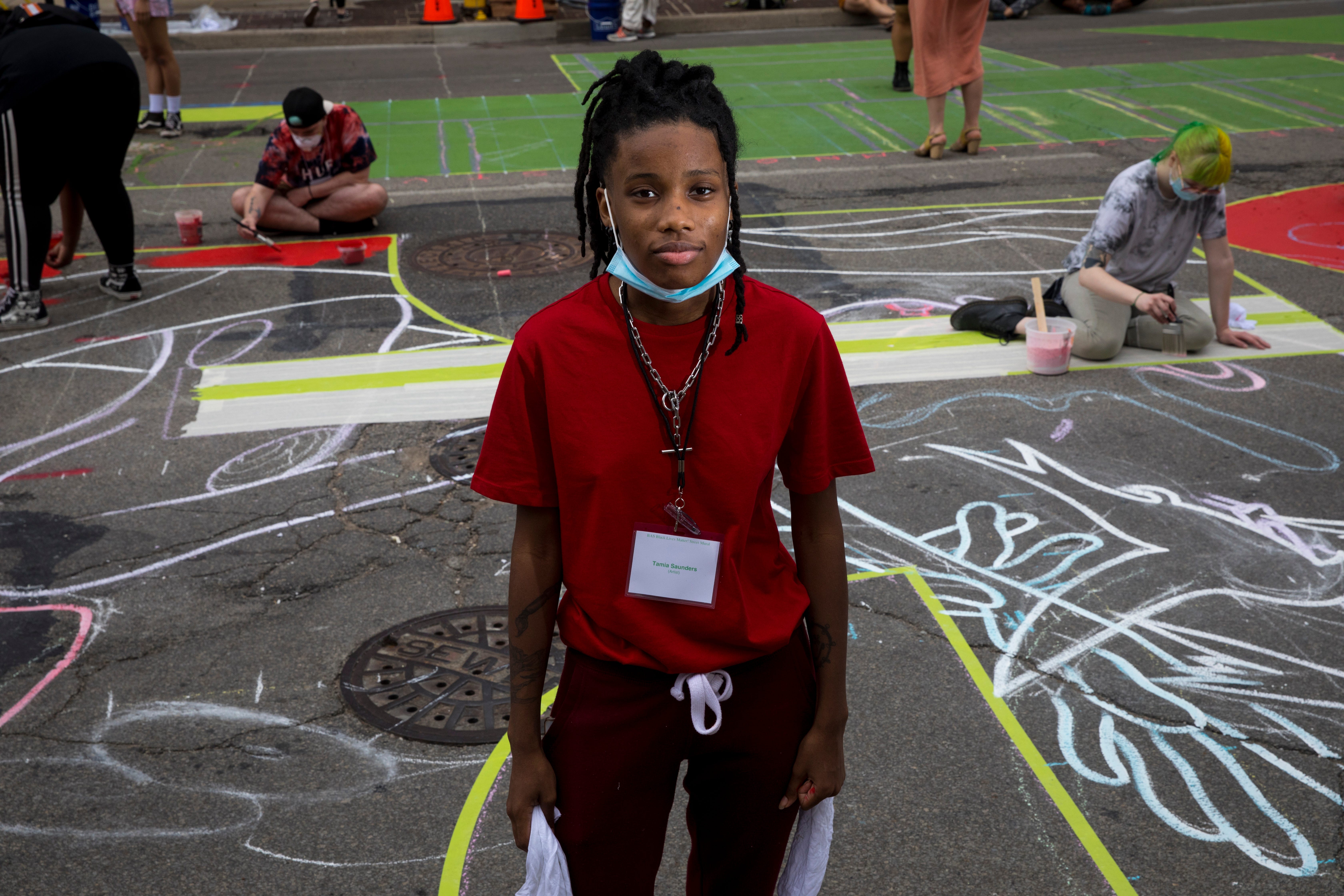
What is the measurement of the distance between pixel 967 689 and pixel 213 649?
7.97 ft

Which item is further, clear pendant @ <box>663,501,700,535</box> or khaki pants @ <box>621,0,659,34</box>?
khaki pants @ <box>621,0,659,34</box>

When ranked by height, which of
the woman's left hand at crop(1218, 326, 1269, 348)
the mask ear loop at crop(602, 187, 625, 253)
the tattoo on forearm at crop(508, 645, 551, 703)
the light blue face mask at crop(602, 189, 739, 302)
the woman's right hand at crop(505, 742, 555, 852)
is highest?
the mask ear loop at crop(602, 187, 625, 253)

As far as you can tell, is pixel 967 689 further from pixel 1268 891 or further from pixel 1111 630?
pixel 1268 891

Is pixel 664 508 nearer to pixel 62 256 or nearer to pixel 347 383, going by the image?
pixel 347 383

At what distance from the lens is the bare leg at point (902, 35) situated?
12.5 meters

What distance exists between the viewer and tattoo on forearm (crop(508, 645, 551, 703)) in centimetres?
198

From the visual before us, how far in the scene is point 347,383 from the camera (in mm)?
5949

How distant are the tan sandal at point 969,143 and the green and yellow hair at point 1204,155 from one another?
A: 4.86 metres

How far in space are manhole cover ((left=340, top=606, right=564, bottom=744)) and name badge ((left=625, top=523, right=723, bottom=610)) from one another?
1.57m

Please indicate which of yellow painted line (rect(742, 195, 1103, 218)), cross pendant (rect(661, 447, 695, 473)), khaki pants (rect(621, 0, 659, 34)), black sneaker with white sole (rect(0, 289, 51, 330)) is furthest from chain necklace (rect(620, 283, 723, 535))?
khaki pants (rect(621, 0, 659, 34))

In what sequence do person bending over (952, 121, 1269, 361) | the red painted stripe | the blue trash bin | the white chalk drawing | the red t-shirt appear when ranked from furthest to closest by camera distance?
the blue trash bin
person bending over (952, 121, 1269, 361)
the red painted stripe
the white chalk drawing
the red t-shirt

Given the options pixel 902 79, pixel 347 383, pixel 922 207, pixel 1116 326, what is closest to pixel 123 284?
pixel 347 383

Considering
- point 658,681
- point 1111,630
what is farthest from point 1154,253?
point 658,681

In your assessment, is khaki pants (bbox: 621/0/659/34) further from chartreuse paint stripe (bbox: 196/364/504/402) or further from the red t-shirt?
the red t-shirt
